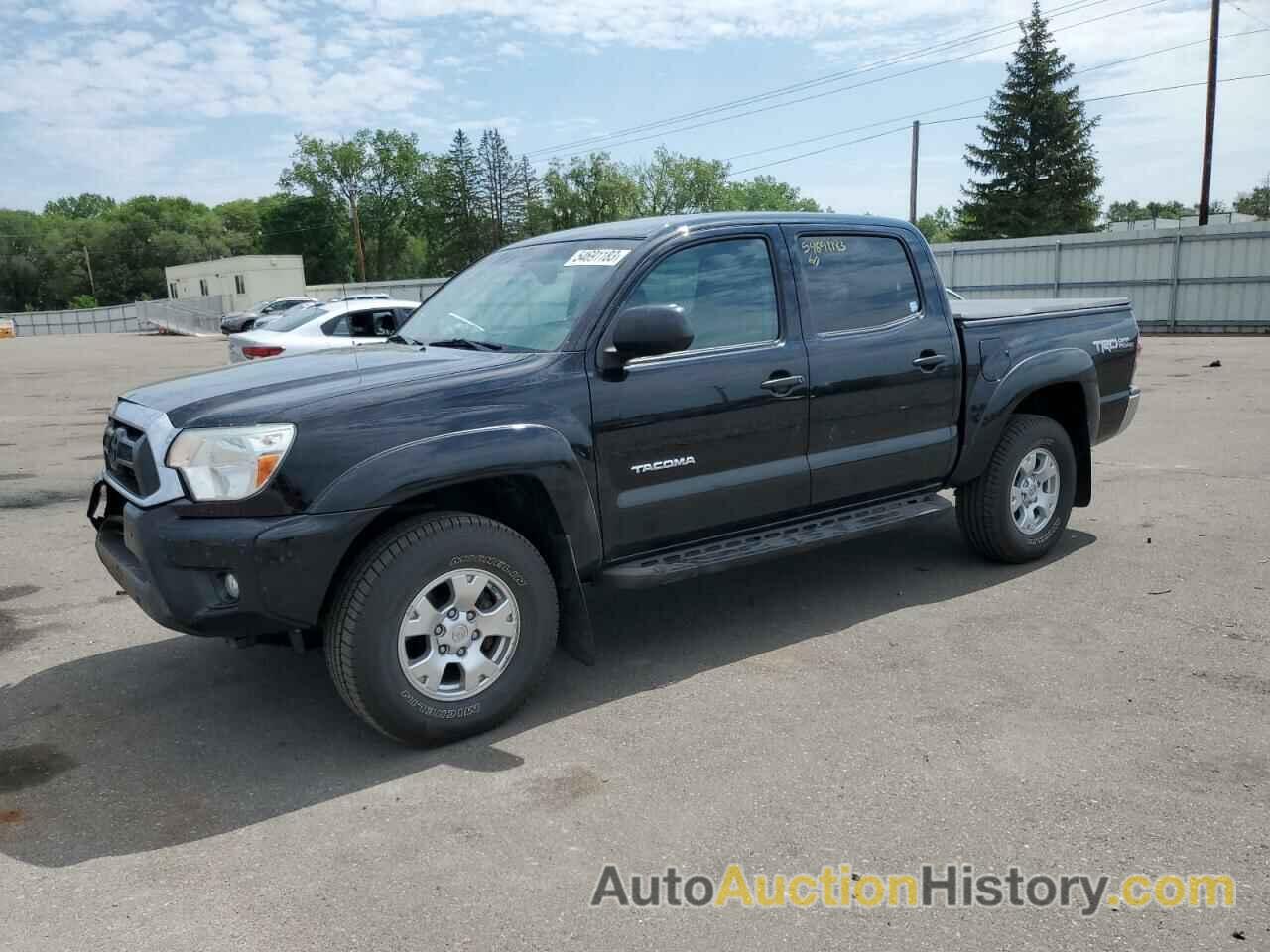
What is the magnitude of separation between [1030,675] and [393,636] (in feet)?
8.34

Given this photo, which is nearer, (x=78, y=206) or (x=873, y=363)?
(x=873, y=363)

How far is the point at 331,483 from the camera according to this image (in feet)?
11.4

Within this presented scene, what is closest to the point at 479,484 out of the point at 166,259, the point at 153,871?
the point at 153,871

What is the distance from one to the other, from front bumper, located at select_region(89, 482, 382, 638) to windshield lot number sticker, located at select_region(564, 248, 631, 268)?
1532mm

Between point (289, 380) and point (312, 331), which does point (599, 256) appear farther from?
point (312, 331)

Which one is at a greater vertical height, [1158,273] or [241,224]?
[241,224]

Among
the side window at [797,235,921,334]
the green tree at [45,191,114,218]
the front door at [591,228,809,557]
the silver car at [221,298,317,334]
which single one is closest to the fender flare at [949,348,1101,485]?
the side window at [797,235,921,334]

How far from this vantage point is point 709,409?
14.3 ft

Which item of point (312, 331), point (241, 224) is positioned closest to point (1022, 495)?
point (312, 331)

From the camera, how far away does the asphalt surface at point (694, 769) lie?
275 centimetres

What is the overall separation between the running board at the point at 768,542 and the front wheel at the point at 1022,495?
1.06 feet

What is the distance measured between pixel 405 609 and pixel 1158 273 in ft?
89.2

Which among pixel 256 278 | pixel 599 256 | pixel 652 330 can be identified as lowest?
pixel 652 330

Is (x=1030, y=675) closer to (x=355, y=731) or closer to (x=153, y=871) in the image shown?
(x=355, y=731)
